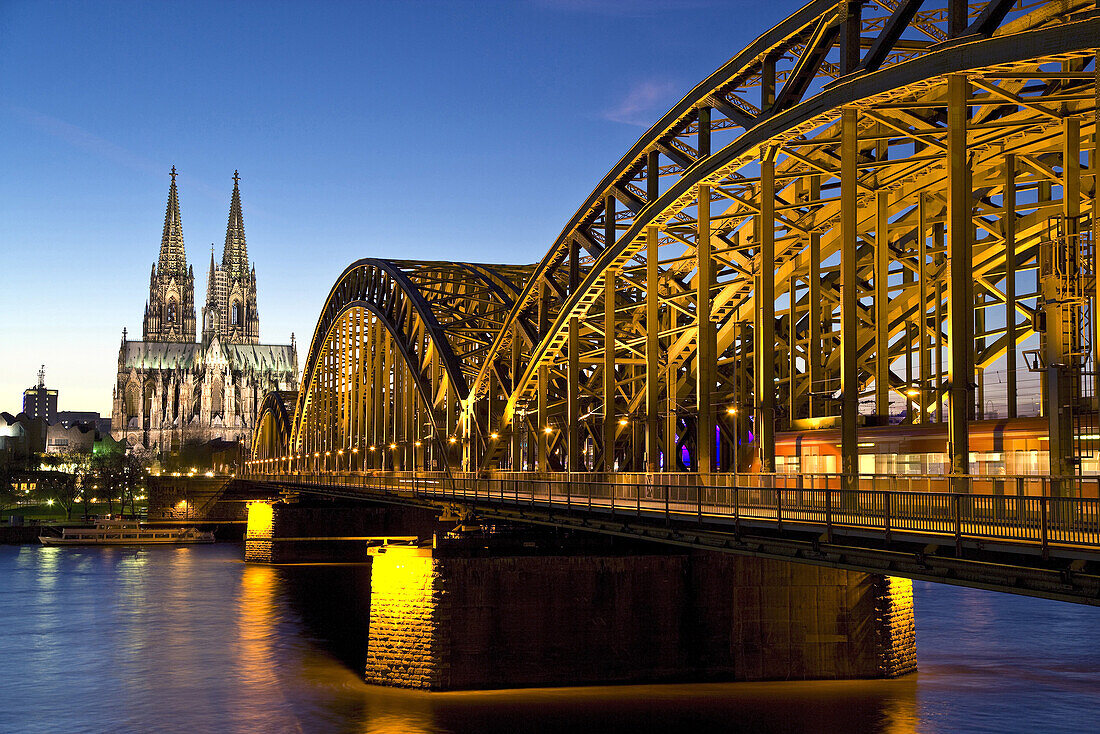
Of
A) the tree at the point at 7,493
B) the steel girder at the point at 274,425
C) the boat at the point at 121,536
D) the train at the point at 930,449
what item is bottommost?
the boat at the point at 121,536

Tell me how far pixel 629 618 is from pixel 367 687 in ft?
30.7

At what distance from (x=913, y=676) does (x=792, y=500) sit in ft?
59.6

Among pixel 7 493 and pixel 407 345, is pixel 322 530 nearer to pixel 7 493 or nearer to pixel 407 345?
pixel 407 345

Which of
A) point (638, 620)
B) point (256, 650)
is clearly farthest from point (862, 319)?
point (256, 650)

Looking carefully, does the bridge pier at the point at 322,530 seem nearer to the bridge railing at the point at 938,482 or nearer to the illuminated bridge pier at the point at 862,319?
the illuminated bridge pier at the point at 862,319

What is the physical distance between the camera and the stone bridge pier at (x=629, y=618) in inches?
1578

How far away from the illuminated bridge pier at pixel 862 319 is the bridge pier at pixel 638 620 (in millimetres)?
2996

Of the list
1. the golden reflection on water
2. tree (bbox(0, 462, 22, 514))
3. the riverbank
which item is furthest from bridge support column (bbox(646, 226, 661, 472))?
tree (bbox(0, 462, 22, 514))

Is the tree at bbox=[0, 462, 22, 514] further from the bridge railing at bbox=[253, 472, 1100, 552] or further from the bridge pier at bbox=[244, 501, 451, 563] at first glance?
the bridge railing at bbox=[253, 472, 1100, 552]

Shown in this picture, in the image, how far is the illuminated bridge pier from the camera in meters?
24.2

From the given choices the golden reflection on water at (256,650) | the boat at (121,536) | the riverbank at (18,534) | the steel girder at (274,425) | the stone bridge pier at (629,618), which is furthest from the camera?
the steel girder at (274,425)

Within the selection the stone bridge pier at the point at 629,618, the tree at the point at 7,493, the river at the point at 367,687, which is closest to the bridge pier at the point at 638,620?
the stone bridge pier at the point at 629,618

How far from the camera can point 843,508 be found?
25.0m

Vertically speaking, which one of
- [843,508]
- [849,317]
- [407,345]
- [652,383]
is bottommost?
[843,508]
